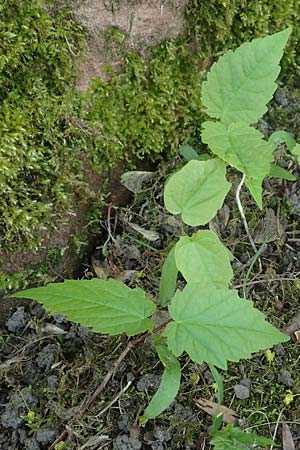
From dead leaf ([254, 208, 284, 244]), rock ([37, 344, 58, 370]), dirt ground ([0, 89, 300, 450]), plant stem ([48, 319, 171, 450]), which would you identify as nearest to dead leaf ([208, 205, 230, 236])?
dirt ground ([0, 89, 300, 450])

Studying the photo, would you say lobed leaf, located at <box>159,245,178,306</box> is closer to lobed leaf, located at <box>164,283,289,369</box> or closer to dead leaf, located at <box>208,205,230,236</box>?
lobed leaf, located at <box>164,283,289,369</box>

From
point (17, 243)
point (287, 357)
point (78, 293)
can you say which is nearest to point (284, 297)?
point (287, 357)

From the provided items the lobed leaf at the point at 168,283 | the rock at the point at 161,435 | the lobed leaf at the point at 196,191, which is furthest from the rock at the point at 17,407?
the lobed leaf at the point at 196,191

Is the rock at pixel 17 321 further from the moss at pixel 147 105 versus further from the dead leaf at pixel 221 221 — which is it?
the dead leaf at pixel 221 221

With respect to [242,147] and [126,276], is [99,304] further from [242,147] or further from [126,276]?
[242,147]

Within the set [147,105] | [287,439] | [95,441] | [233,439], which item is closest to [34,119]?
[147,105]

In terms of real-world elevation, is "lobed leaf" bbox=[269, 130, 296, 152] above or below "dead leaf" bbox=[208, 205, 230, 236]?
above
